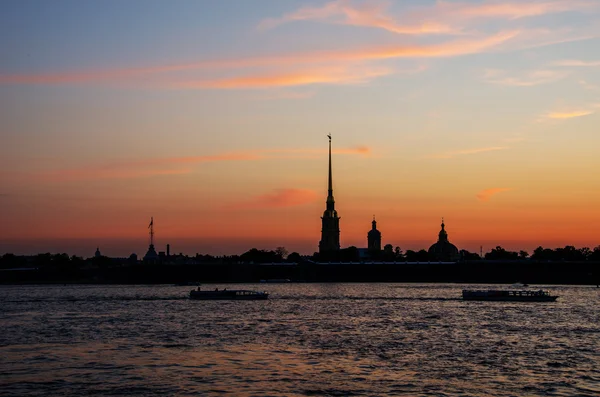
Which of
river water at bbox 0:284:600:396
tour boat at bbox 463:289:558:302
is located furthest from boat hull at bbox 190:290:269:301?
river water at bbox 0:284:600:396

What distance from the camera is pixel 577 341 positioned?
2371 inches

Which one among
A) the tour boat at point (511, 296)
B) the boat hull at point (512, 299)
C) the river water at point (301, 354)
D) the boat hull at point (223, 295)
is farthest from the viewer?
the boat hull at point (223, 295)

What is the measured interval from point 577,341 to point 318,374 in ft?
82.2

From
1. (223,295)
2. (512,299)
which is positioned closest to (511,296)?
(512,299)

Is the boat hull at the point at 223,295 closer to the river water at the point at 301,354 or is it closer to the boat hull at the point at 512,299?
the boat hull at the point at 512,299

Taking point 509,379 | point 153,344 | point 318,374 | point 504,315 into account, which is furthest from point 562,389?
point 504,315

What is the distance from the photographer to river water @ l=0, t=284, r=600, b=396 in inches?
1570

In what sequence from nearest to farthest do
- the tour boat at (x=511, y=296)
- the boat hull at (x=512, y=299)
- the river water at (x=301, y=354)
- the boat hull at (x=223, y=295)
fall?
1. the river water at (x=301, y=354)
2. the boat hull at (x=512, y=299)
3. the tour boat at (x=511, y=296)
4. the boat hull at (x=223, y=295)

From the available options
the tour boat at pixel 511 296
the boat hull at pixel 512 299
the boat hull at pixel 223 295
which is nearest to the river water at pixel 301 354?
the boat hull at pixel 512 299

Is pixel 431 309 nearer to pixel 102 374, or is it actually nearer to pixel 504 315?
pixel 504 315

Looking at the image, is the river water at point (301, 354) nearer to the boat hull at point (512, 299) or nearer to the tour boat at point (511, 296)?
the boat hull at point (512, 299)

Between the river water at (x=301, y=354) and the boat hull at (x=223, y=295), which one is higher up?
the boat hull at (x=223, y=295)

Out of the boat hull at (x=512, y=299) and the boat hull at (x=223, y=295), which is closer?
the boat hull at (x=512, y=299)

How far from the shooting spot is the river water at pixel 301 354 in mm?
39875
